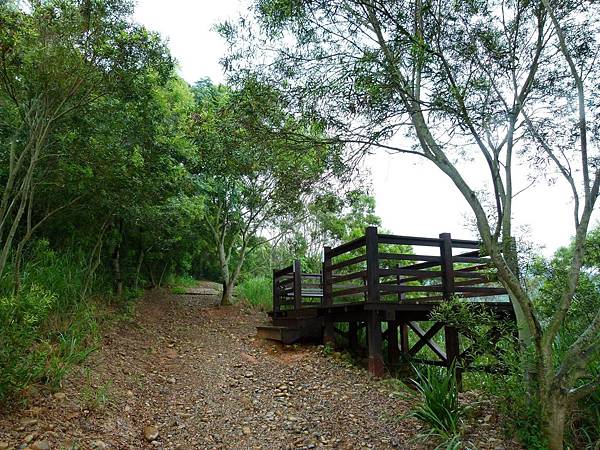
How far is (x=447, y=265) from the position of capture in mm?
6809

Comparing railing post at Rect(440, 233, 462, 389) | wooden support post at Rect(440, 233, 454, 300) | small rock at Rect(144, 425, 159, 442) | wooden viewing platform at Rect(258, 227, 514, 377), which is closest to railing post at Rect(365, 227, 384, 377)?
wooden viewing platform at Rect(258, 227, 514, 377)

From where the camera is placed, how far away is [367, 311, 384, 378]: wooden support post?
233 inches

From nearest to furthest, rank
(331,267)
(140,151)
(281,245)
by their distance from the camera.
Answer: (140,151), (331,267), (281,245)

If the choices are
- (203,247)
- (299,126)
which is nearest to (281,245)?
(203,247)

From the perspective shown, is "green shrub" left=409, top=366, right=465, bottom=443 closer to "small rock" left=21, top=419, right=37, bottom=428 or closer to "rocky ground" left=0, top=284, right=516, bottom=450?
"rocky ground" left=0, top=284, right=516, bottom=450

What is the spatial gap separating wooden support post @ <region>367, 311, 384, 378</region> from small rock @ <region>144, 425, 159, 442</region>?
9.37ft

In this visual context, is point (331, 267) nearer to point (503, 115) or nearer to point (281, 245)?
point (503, 115)

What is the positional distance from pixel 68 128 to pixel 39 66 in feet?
3.35

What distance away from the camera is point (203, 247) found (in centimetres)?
1320

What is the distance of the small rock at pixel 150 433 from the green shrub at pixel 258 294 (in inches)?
274

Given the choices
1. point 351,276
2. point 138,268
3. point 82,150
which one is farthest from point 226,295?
point 82,150

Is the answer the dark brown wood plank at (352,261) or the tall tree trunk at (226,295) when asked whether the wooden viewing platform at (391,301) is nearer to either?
the dark brown wood plank at (352,261)

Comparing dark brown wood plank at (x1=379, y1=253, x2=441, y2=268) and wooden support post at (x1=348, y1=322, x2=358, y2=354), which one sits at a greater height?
dark brown wood plank at (x1=379, y1=253, x2=441, y2=268)

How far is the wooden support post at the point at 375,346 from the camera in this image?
233 inches
